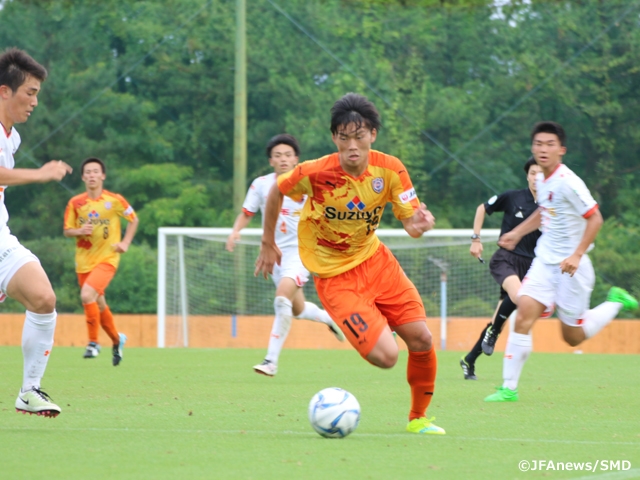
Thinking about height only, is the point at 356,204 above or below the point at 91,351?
above

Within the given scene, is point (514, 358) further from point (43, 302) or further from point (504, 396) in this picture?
point (43, 302)

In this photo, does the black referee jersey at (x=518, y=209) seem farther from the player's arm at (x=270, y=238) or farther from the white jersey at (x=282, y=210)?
the player's arm at (x=270, y=238)

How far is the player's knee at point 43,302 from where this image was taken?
6043 millimetres

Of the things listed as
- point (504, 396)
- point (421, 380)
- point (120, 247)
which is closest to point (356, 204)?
point (421, 380)

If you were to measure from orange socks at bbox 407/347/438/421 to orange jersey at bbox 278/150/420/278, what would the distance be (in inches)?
27.3

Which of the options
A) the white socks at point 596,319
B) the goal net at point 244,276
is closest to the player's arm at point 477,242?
the white socks at point 596,319

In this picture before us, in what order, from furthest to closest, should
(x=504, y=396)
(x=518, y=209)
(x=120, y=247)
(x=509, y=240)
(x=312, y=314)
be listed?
(x=120, y=247) < (x=312, y=314) < (x=518, y=209) < (x=509, y=240) < (x=504, y=396)

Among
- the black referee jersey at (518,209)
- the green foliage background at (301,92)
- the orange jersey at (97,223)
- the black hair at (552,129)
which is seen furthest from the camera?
the green foliage background at (301,92)

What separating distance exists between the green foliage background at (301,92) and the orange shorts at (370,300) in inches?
578

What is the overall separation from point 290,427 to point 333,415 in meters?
0.65

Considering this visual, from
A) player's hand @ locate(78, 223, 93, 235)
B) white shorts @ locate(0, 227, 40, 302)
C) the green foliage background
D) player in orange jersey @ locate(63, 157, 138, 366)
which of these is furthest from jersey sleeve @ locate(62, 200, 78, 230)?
the green foliage background

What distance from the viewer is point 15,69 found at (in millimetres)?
6168

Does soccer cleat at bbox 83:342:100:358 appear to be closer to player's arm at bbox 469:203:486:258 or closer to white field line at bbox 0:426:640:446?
player's arm at bbox 469:203:486:258

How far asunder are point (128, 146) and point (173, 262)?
586 cm
